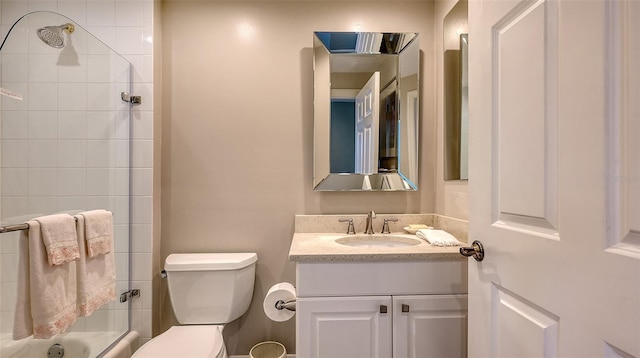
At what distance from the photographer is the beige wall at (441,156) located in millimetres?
1503

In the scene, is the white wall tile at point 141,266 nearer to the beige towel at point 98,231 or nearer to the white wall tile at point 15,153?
the beige towel at point 98,231

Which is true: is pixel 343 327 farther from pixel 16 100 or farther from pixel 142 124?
pixel 16 100

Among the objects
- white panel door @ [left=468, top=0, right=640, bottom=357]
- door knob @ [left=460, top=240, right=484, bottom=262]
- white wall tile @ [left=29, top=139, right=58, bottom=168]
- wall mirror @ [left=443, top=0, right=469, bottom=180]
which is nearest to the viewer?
white panel door @ [left=468, top=0, right=640, bottom=357]

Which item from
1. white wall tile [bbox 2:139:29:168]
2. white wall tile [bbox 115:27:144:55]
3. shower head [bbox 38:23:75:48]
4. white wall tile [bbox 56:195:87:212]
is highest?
white wall tile [bbox 115:27:144:55]

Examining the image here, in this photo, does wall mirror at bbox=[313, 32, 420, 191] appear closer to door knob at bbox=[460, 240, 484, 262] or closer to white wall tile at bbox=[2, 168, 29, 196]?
door knob at bbox=[460, 240, 484, 262]

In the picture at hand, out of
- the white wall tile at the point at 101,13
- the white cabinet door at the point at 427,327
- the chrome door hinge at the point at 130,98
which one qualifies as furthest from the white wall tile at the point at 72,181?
the white cabinet door at the point at 427,327

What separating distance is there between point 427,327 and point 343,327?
354mm

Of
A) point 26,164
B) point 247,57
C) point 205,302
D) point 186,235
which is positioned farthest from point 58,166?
point 247,57

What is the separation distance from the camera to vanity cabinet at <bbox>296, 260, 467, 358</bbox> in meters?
1.16

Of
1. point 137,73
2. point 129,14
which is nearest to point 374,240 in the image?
point 137,73

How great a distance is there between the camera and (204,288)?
4.95 ft

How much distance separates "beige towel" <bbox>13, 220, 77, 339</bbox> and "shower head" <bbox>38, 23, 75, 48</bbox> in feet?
2.64

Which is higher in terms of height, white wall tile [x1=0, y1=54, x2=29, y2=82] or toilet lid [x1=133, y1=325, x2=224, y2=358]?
white wall tile [x1=0, y1=54, x2=29, y2=82]

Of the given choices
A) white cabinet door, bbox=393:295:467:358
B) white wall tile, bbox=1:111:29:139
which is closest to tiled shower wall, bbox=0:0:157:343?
white wall tile, bbox=1:111:29:139
